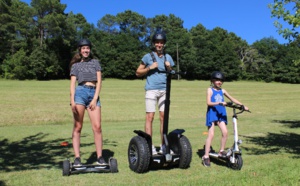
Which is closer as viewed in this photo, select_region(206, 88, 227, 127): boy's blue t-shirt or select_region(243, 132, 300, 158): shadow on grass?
select_region(206, 88, 227, 127): boy's blue t-shirt

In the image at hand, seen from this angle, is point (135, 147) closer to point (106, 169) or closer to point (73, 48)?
point (106, 169)

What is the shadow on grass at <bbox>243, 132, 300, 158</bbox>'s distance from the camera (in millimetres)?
7895

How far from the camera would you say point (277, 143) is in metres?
9.13

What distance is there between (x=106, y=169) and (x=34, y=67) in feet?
222

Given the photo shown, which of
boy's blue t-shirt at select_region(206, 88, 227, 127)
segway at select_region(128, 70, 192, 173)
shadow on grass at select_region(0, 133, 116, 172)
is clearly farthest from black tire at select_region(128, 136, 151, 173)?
boy's blue t-shirt at select_region(206, 88, 227, 127)

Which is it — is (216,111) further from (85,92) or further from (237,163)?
(85,92)

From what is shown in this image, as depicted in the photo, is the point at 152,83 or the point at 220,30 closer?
the point at 152,83

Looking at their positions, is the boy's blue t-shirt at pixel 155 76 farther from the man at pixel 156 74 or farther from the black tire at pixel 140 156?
the black tire at pixel 140 156

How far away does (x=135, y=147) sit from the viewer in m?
6.02

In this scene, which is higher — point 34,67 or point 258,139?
point 34,67

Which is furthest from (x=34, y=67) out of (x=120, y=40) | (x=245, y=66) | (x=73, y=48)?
(x=245, y=66)

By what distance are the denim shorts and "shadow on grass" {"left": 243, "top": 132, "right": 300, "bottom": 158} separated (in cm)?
398

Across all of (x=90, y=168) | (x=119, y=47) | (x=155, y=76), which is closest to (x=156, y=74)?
(x=155, y=76)

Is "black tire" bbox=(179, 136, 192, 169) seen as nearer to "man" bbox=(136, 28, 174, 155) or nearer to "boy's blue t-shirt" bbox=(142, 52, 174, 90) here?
"man" bbox=(136, 28, 174, 155)
